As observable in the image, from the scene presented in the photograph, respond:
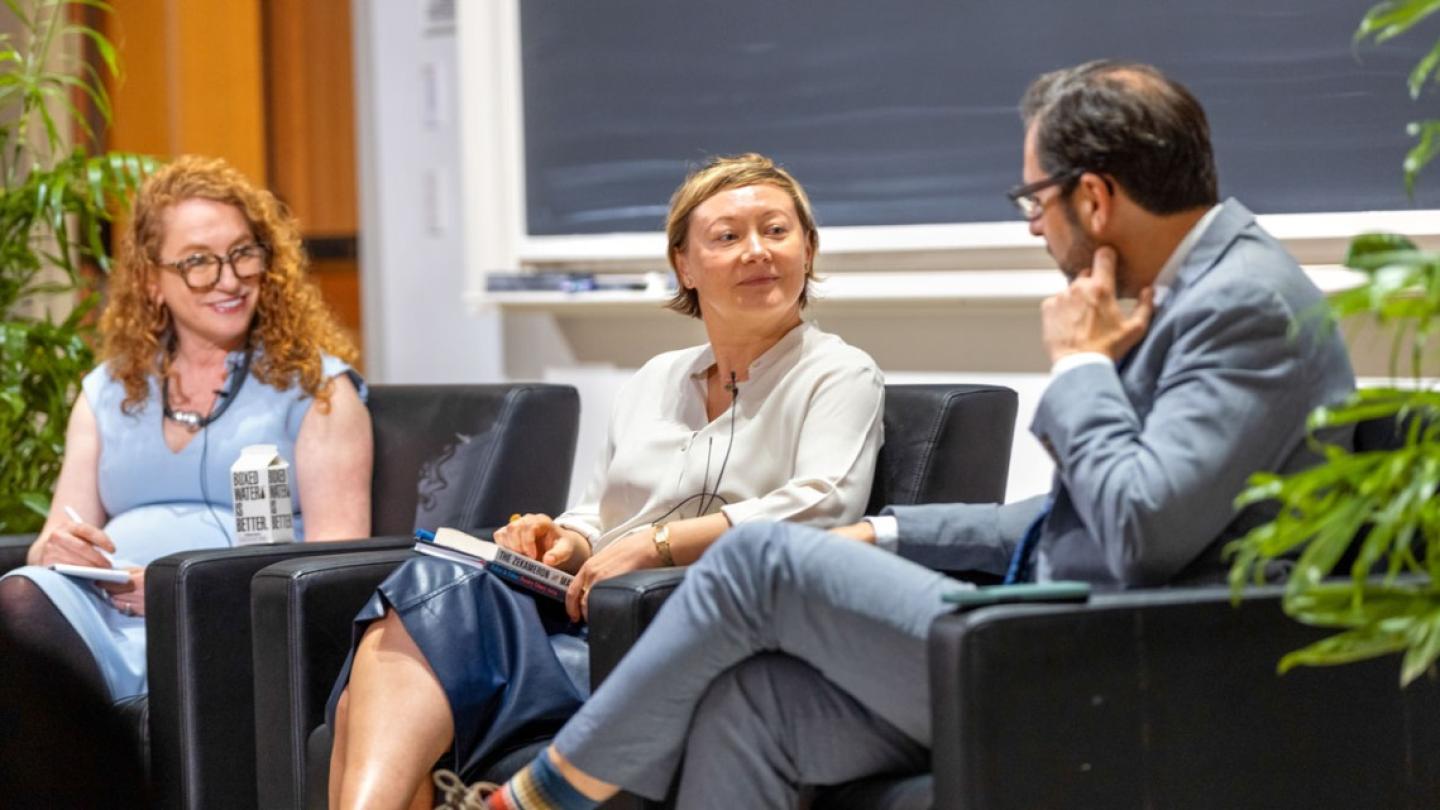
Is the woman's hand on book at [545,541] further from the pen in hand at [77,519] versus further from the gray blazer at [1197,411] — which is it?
the gray blazer at [1197,411]

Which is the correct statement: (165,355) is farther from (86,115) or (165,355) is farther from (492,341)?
(86,115)

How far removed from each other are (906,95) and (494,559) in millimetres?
1327

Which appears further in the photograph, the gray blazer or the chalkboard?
the chalkboard

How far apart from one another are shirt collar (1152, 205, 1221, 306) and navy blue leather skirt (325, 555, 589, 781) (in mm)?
957

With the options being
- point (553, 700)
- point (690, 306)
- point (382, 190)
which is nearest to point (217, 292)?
point (690, 306)

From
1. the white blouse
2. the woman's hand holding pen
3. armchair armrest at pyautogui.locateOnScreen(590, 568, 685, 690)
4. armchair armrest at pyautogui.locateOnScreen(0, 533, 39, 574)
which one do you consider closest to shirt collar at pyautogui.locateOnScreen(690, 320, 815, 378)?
the white blouse

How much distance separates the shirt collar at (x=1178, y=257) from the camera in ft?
6.66

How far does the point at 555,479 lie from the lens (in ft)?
10.6

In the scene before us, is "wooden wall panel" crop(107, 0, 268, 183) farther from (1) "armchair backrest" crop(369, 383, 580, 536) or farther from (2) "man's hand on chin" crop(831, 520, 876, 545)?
(2) "man's hand on chin" crop(831, 520, 876, 545)

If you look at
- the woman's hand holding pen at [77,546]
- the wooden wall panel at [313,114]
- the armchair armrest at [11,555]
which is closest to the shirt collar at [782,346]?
the woman's hand holding pen at [77,546]

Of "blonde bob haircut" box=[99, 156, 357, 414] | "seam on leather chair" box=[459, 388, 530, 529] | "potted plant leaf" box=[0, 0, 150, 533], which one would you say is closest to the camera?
"seam on leather chair" box=[459, 388, 530, 529]

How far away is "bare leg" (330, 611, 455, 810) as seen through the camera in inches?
91.9

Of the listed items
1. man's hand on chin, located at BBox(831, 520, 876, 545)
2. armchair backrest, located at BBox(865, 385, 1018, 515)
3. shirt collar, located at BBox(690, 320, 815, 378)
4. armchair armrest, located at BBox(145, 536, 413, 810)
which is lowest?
armchair armrest, located at BBox(145, 536, 413, 810)

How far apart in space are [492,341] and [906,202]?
4.46 feet
